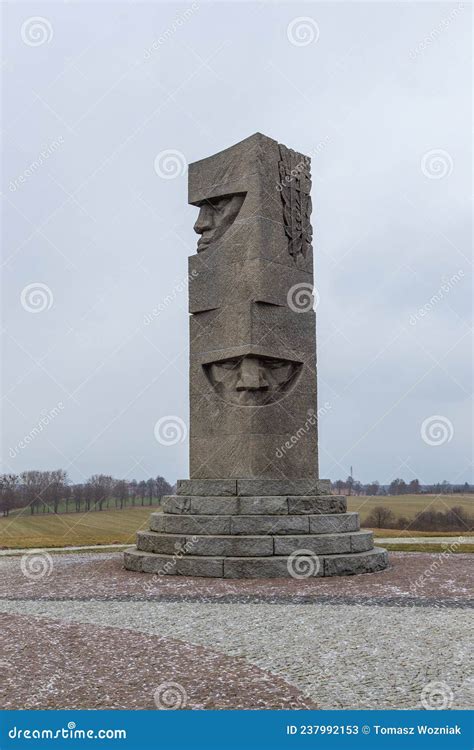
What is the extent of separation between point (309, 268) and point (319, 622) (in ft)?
26.1

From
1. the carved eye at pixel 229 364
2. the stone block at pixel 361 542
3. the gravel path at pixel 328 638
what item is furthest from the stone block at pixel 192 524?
the gravel path at pixel 328 638

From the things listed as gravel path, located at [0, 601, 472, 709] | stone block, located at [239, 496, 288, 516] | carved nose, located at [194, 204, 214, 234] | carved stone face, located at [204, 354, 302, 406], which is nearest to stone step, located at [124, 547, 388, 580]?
stone block, located at [239, 496, 288, 516]

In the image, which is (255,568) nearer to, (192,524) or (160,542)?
(192,524)

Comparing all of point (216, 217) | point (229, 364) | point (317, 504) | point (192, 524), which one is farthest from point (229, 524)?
point (216, 217)

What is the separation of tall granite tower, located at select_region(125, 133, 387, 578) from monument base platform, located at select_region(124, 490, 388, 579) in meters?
0.02

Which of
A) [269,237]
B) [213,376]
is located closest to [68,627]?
[213,376]

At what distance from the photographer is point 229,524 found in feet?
38.0

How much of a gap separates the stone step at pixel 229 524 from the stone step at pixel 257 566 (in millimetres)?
557

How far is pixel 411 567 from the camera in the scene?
12273 millimetres

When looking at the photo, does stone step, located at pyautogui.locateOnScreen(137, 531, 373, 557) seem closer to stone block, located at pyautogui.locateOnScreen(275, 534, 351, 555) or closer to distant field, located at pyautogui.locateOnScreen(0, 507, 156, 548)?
stone block, located at pyautogui.locateOnScreen(275, 534, 351, 555)

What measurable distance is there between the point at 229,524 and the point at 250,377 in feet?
8.49

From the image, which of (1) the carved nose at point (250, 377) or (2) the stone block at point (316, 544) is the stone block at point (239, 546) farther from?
(1) the carved nose at point (250, 377)

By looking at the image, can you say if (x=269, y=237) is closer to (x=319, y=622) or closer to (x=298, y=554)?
(x=298, y=554)

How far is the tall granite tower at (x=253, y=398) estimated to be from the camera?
1138cm
